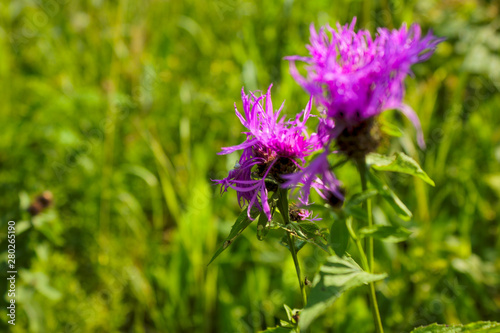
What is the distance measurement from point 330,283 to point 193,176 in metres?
1.46

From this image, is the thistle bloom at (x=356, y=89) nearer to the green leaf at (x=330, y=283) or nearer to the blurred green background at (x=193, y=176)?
the green leaf at (x=330, y=283)

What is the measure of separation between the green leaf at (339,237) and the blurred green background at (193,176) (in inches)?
35.0

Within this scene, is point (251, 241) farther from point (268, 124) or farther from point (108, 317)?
point (268, 124)

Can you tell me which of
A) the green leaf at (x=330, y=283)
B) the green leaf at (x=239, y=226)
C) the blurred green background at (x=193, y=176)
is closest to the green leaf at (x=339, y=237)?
the green leaf at (x=330, y=283)

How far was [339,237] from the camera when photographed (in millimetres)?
687

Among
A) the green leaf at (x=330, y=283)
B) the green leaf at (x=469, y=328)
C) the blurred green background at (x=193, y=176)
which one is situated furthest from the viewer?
the blurred green background at (x=193, y=176)

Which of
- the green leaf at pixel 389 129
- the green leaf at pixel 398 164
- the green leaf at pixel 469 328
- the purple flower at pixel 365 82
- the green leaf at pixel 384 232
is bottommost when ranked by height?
the green leaf at pixel 469 328

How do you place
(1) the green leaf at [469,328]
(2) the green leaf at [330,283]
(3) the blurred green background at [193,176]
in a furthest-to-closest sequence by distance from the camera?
(3) the blurred green background at [193,176], (1) the green leaf at [469,328], (2) the green leaf at [330,283]

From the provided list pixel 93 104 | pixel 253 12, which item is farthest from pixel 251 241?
pixel 253 12

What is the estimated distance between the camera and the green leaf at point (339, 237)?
2.23 feet

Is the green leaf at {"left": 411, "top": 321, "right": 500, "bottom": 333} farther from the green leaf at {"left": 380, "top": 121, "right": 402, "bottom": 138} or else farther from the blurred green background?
the blurred green background

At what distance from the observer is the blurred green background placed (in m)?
1.61

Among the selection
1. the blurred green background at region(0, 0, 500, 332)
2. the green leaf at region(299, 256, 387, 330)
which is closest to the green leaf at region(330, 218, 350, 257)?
the green leaf at region(299, 256, 387, 330)

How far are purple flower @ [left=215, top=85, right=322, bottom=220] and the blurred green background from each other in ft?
2.84
